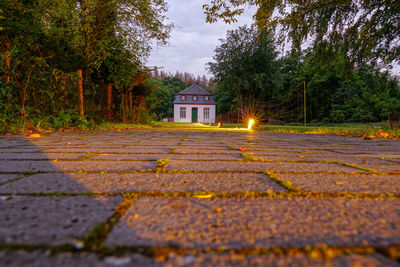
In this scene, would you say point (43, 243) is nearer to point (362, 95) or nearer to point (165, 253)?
point (165, 253)

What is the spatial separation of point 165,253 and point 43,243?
0.31 meters

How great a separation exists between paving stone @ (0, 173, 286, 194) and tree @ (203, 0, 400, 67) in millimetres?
6017

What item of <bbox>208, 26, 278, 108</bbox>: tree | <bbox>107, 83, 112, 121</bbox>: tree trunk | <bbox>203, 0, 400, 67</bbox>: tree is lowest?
<bbox>107, 83, 112, 121</bbox>: tree trunk

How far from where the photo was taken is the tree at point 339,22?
6230 mm

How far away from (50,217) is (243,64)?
20.0 metres

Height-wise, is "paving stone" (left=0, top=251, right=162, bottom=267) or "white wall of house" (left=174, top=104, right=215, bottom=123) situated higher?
"white wall of house" (left=174, top=104, right=215, bottom=123)

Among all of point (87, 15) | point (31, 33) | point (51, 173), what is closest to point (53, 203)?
point (51, 173)

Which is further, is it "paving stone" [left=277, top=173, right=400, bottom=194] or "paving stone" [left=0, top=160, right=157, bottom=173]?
"paving stone" [left=0, top=160, right=157, bottom=173]

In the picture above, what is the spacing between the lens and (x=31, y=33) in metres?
4.79

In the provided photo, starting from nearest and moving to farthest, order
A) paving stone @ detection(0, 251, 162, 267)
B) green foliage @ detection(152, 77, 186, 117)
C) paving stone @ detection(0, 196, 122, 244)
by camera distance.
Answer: paving stone @ detection(0, 251, 162, 267)
paving stone @ detection(0, 196, 122, 244)
green foliage @ detection(152, 77, 186, 117)

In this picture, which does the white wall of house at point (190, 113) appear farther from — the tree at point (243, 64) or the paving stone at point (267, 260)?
the paving stone at point (267, 260)

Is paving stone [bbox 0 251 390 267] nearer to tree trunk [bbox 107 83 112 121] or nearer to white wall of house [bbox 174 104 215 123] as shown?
tree trunk [bbox 107 83 112 121]

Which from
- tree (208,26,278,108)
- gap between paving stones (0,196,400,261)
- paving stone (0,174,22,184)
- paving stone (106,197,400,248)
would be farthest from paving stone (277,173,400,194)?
tree (208,26,278,108)

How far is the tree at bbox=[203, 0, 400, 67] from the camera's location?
6230 mm
